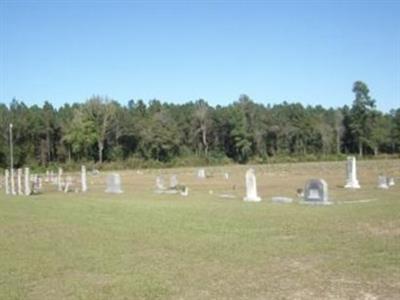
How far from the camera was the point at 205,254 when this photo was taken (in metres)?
13.0

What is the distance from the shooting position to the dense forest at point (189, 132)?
103m

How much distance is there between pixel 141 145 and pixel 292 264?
321 feet

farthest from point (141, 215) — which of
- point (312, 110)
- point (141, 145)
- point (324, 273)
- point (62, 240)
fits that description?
point (312, 110)

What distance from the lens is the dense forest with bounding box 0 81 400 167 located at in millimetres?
103188

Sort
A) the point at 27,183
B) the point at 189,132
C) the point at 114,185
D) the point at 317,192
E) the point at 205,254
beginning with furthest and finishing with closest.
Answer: the point at 189,132 → the point at 27,183 → the point at 114,185 → the point at 317,192 → the point at 205,254

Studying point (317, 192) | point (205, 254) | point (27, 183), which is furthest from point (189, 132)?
point (205, 254)

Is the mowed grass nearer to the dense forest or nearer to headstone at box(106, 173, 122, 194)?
headstone at box(106, 173, 122, 194)

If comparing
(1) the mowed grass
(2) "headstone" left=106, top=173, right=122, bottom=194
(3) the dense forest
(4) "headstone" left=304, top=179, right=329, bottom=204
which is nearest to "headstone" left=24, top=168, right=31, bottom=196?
(2) "headstone" left=106, top=173, right=122, bottom=194

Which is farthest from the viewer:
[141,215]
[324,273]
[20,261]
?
[141,215]

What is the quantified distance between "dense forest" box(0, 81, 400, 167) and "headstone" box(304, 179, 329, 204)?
2800 inches

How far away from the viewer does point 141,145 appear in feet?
357

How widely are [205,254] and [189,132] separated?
10569cm

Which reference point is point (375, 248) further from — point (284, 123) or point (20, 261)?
point (284, 123)

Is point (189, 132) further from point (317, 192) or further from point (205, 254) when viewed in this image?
point (205, 254)
